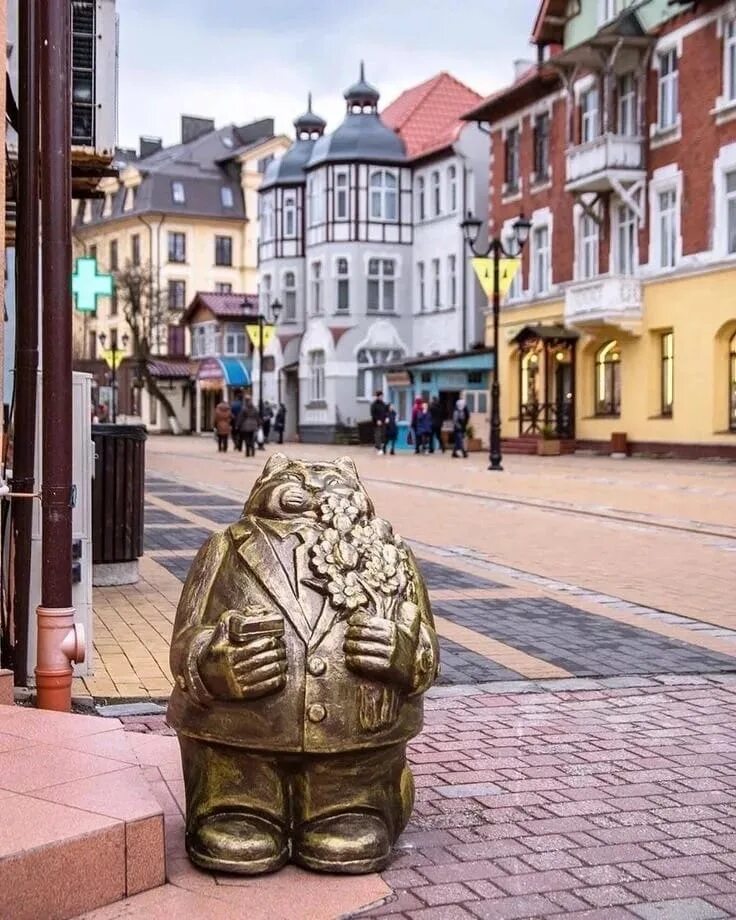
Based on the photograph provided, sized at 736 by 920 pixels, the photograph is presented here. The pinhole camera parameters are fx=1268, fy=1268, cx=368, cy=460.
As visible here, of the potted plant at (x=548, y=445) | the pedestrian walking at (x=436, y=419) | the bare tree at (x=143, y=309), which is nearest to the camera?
the potted plant at (x=548, y=445)

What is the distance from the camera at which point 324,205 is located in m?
51.9

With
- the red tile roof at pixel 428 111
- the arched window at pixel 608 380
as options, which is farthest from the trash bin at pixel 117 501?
the red tile roof at pixel 428 111

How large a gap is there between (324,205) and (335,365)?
669cm

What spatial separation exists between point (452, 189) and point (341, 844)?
46.3 metres

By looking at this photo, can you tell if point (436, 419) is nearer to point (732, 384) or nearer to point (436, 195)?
point (732, 384)

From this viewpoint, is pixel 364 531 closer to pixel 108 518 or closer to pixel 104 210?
pixel 108 518

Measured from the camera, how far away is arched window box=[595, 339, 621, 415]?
119ft

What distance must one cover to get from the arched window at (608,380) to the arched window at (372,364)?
14486 millimetres

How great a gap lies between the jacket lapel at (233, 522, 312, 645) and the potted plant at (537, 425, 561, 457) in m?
33.5

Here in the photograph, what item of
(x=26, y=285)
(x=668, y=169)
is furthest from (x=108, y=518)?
(x=668, y=169)

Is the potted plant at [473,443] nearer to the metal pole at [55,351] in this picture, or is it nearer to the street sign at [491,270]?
the street sign at [491,270]

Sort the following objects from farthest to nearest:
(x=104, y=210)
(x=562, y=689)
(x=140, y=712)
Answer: (x=104, y=210) → (x=562, y=689) → (x=140, y=712)

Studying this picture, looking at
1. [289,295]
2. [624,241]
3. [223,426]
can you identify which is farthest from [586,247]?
[289,295]

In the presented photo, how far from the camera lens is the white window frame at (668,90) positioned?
32750 mm
